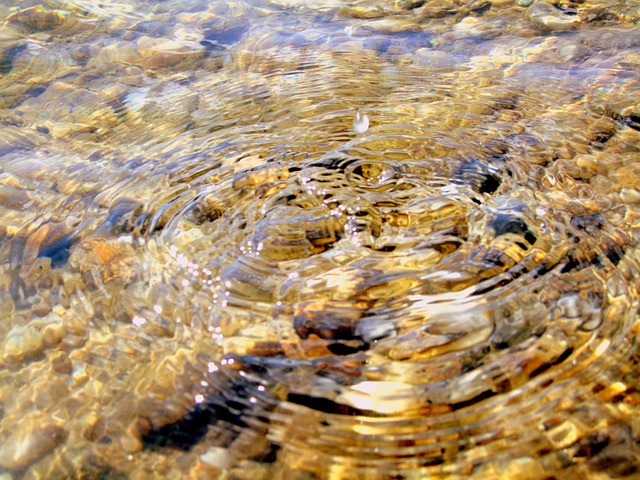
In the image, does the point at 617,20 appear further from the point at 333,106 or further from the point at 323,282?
the point at 323,282

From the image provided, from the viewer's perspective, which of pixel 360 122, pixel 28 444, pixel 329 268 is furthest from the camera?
pixel 360 122

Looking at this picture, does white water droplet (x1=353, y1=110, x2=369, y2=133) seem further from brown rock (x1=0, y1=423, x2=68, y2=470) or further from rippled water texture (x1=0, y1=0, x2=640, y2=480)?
brown rock (x1=0, y1=423, x2=68, y2=470)

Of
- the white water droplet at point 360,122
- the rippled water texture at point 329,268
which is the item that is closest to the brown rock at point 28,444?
the rippled water texture at point 329,268

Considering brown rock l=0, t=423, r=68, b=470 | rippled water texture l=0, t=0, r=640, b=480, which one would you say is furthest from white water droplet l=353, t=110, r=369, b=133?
brown rock l=0, t=423, r=68, b=470

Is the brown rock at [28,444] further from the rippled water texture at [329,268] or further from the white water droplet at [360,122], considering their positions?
the white water droplet at [360,122]

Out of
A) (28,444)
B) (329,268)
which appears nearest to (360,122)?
(329,268)

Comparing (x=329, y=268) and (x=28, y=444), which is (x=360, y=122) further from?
(x=28, y=444)

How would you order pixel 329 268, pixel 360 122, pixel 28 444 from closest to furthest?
pixel 28 444 → pixel 329 268 → pixel 360 122

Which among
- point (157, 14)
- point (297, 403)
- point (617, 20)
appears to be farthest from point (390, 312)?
point (157, 14)
